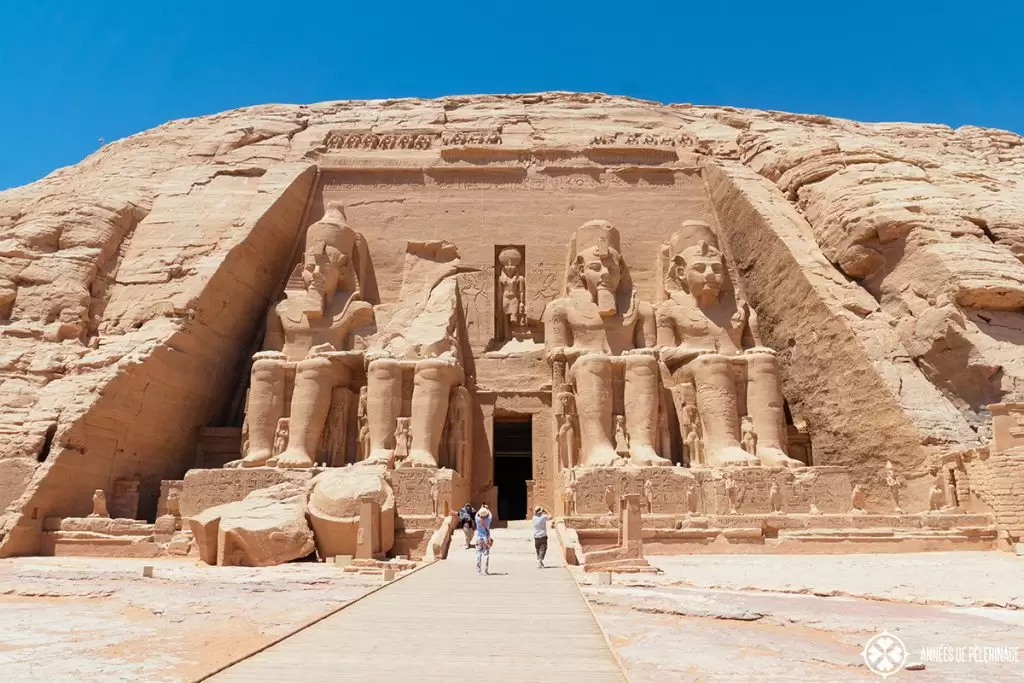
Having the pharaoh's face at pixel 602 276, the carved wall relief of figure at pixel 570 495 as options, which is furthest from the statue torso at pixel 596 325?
the carved wall relief of figure at pixel 570 495

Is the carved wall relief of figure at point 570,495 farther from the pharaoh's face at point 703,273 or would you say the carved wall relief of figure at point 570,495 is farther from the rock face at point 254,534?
the pharaoh's face at point 703,273

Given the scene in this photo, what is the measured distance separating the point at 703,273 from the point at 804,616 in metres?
8.89

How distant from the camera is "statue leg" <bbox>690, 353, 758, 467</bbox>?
12125 millimetres

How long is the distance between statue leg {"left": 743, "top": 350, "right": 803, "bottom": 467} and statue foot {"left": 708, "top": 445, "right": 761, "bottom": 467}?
36cm

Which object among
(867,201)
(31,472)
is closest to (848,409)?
(867,201)

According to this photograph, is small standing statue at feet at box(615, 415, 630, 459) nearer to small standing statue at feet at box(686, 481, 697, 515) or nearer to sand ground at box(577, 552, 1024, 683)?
small standing statue at feet at box(686, 481, 697, 515)

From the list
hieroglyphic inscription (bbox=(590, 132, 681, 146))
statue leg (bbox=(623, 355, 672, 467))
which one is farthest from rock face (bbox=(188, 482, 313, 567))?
hieroglyphic inscription (bbox=(590, 132, 681, 146))

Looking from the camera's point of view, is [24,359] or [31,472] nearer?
[31,472]

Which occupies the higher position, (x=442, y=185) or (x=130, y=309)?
(x=442, y=185)

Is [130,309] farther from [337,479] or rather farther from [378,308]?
[337,479]

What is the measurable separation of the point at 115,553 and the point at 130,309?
3971mm

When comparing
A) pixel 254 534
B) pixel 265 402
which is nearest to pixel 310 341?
pixel 265 402

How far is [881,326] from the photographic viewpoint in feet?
40.4

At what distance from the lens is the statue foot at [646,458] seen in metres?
11.4
